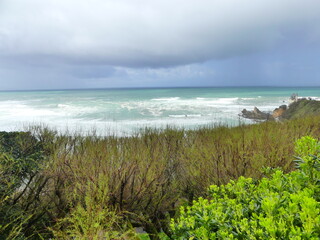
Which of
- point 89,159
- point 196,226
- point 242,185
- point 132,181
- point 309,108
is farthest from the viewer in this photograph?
point 309,108

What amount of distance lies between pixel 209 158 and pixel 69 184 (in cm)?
382

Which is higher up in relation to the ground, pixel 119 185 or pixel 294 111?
pixel 119 185

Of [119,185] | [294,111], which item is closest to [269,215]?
[119,185]

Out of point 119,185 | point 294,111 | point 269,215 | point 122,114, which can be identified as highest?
point 269,215

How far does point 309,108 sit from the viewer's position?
2494cm

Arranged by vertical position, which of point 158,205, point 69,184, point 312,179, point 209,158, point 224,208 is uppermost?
Result: point 312,179

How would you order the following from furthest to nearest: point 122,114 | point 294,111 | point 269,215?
point 122,114 < point 294,111 < point 269,215

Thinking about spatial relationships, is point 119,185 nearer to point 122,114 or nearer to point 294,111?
point 294,111

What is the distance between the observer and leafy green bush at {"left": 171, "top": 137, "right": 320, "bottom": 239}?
1844 mm

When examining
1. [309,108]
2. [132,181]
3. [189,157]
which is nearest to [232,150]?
[189,157]

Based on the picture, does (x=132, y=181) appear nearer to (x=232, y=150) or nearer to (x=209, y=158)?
(x=209, y=158)

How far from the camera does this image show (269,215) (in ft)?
6.66

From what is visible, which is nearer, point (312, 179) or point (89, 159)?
point (312, 179)

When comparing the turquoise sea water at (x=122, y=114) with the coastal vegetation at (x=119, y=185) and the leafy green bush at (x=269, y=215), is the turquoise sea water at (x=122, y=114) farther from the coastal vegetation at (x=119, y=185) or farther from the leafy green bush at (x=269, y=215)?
the leafy green bush at (x=269, y=215)
